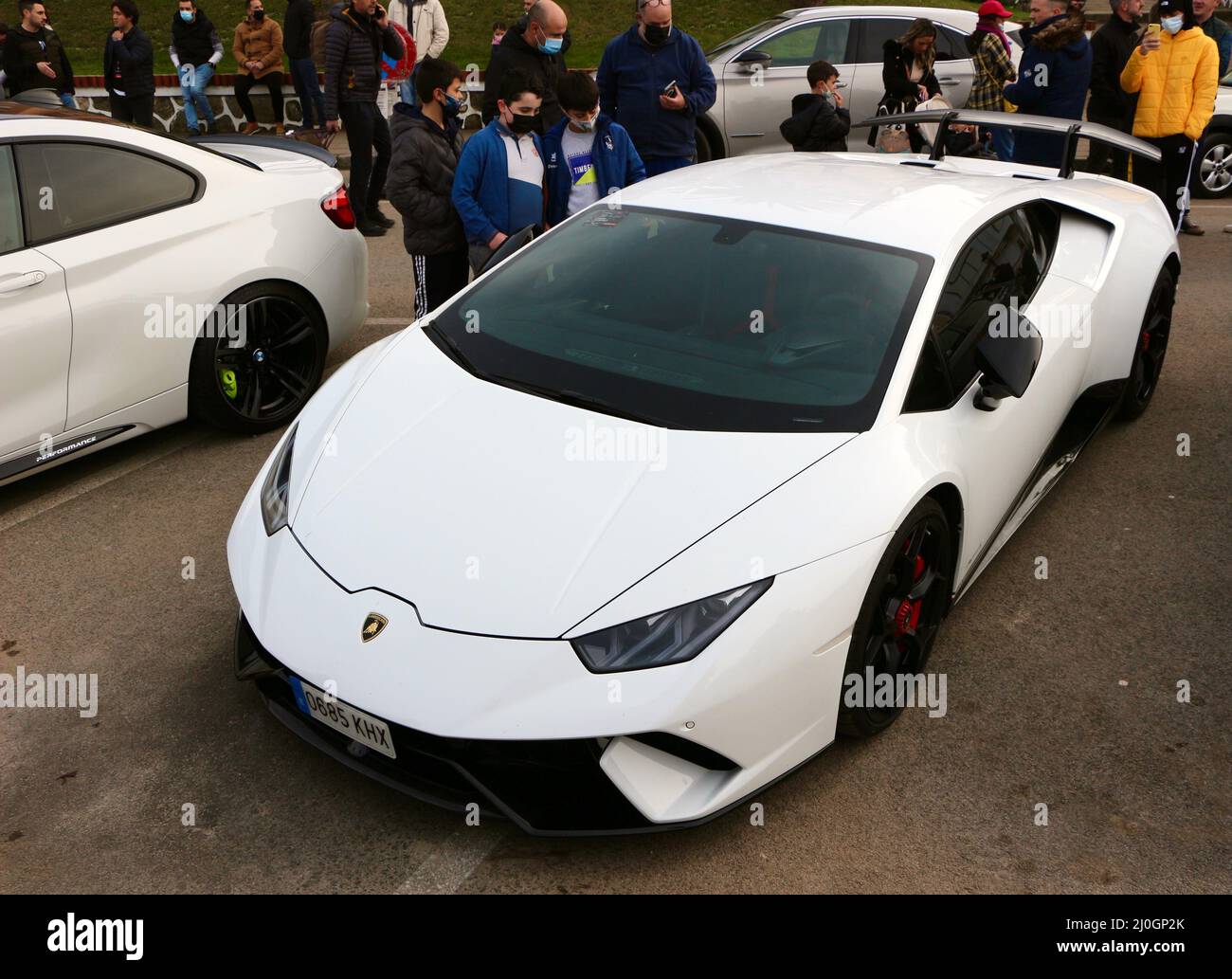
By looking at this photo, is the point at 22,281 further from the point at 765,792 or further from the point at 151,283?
the point at 765,792

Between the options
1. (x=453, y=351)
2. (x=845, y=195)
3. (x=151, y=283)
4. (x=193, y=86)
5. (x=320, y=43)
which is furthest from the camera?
(x=193, y=86)

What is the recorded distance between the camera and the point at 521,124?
18.0 ft

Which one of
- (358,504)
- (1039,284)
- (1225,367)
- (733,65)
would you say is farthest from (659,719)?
(733,65)

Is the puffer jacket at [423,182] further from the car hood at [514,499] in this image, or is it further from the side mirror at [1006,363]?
the side mirror at [1006,363]

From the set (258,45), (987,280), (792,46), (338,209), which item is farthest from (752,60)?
(987,280)

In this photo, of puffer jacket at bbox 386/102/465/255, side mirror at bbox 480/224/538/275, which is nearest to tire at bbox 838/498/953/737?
side mirror at bbox 480/224/538/275

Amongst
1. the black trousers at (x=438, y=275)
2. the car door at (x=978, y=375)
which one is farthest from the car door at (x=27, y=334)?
the car door at (x=978, y=375)

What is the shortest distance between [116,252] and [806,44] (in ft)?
23.6

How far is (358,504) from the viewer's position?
3.22 meters

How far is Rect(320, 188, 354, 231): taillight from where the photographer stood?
5645mm

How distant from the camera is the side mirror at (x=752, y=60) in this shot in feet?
33.4

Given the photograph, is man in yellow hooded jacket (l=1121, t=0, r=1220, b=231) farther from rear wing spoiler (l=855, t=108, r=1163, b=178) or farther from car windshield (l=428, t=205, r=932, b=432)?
car windshield (l=428, t=205, r=932, b=432)
